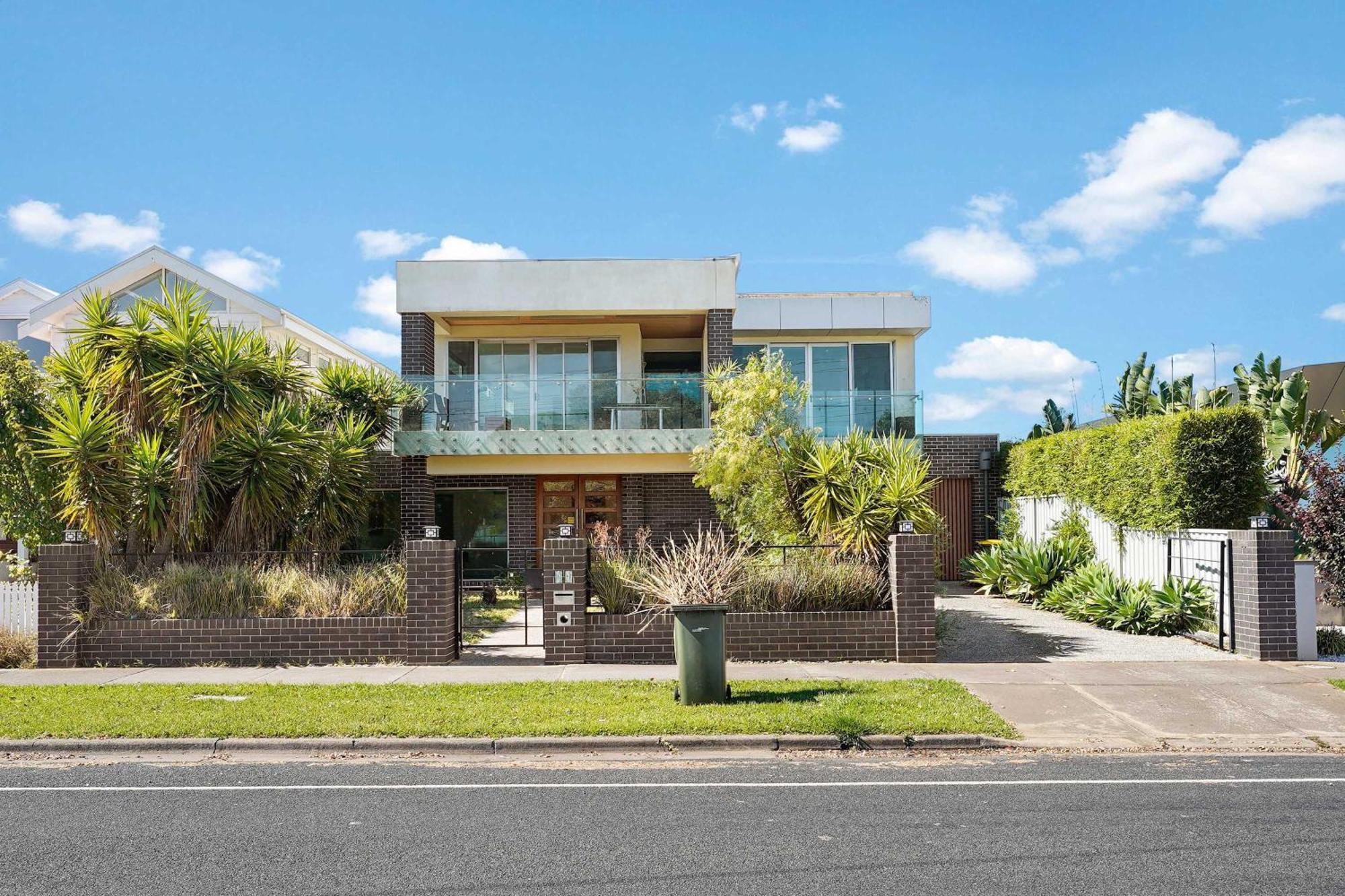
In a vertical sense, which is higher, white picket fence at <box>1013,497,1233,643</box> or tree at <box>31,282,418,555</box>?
tree at <box>31,282,418,555</box>

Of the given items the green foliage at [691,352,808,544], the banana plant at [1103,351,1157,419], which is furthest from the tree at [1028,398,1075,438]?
the green foliage at [691,352,808,544]

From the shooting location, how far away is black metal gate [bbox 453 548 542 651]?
44.7ft

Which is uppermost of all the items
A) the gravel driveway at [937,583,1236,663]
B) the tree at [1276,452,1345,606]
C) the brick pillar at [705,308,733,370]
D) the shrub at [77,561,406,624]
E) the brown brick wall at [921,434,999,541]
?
the brick pillar at [705,308,733,370]

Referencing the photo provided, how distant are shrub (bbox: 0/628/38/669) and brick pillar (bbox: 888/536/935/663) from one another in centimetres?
1050

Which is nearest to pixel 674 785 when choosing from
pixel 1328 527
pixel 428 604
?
pixel 428 604

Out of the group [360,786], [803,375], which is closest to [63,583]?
[360,786]

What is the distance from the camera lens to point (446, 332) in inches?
931

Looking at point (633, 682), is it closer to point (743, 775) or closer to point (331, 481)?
point (743, 775)

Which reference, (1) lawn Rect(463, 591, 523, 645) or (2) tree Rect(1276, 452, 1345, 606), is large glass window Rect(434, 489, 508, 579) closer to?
(1) lawn Rect(463, 591, 523, 645)

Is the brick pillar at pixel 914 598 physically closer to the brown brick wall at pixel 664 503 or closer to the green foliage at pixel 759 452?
the green foliage at pixel 759 452

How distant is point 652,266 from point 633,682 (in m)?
12.5

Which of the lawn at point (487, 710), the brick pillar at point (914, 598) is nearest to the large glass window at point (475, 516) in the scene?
the lawn at point (487, 710)

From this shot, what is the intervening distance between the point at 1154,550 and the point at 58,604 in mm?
15389

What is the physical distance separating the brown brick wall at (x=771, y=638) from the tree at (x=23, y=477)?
10.6m
